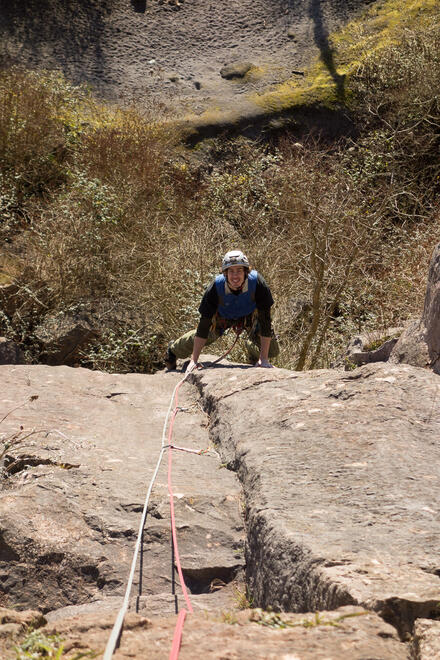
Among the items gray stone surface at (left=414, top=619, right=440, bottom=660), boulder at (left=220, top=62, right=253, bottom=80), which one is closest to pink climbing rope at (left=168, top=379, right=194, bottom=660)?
gray stone surface at (left=414, top=619, right=440, bottom=660)

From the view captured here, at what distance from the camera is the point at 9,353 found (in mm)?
8078

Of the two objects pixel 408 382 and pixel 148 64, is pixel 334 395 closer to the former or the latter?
pixel 408 382

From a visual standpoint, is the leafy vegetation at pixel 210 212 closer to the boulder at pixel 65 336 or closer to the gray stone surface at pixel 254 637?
the boulder at pixel 65 336

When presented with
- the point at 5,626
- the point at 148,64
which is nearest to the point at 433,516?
the point at 5,626

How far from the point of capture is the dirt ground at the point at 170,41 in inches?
613

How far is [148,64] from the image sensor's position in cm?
1623

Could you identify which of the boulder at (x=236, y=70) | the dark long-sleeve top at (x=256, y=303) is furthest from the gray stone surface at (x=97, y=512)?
the boulder at (x=236, y=70)

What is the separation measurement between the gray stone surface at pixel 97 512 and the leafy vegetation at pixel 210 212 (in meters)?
4.34

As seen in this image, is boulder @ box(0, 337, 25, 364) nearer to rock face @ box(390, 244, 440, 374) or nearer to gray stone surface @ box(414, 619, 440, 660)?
rock face @ box(390, 244, 440, 374)

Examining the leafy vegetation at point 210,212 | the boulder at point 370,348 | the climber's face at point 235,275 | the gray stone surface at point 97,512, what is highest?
the leafy vegetation at point 210,212

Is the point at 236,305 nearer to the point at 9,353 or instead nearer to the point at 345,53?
the point at 9,353

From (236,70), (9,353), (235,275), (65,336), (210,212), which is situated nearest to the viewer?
(235,275)

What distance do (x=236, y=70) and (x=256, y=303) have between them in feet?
38.6

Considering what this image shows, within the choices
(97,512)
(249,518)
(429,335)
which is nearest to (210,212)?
(429,335)
